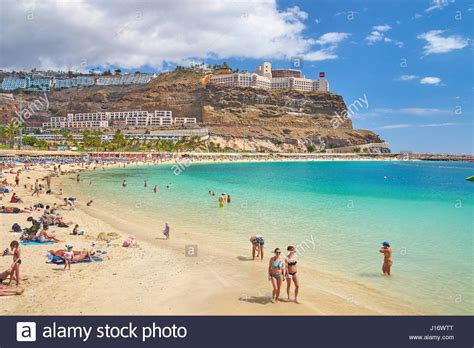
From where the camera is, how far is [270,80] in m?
174

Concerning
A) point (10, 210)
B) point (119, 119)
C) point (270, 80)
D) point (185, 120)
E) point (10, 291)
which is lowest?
point (10, 291)

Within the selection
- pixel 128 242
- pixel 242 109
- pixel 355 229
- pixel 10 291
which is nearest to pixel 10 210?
pixel 128 242

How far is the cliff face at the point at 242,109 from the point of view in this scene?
135 m

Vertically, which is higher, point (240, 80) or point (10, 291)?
point (240, 80)

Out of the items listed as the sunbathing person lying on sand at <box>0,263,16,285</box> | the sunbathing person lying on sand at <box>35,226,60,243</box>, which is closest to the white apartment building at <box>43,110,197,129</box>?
the sunbathing person lying on sand at <box>35,226,60,243</box>

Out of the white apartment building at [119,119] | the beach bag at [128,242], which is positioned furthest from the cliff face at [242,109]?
the beach bag at [128,242]

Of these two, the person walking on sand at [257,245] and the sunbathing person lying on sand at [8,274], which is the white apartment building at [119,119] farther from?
the sunbathing person lying on sand at [8,274]

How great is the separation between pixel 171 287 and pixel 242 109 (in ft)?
448

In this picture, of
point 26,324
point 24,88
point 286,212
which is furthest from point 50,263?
point 24,88

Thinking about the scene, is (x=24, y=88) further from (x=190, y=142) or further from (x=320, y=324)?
(x=320, y=324)

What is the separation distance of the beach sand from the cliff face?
113522mm

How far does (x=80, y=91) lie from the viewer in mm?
180750

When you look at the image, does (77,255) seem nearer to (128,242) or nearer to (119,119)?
(128,242)

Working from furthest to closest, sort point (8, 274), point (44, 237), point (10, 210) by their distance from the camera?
point (10, 210)
point (44, 237)
point (8, 274)
